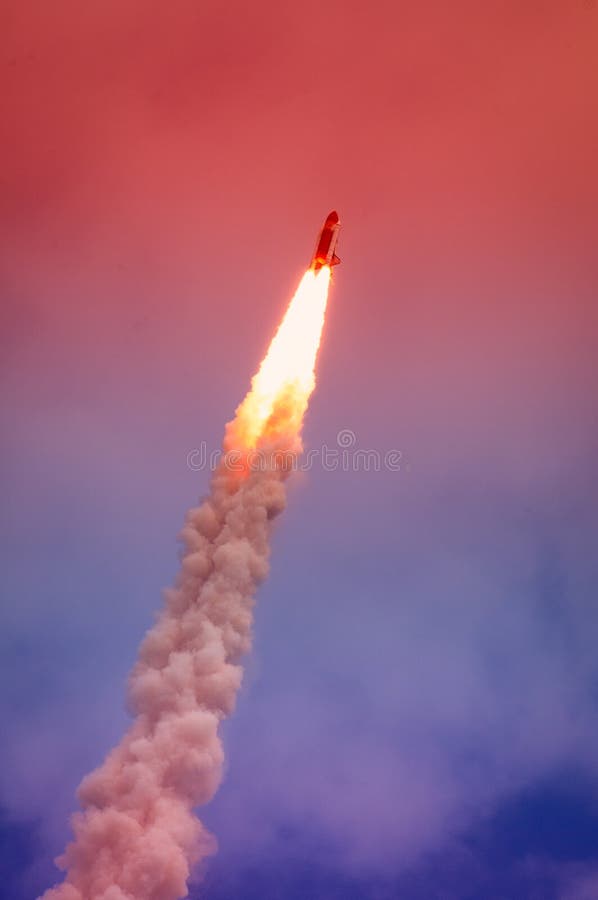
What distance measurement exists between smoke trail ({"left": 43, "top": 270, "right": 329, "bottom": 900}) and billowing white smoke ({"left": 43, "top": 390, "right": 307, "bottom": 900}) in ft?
0.24

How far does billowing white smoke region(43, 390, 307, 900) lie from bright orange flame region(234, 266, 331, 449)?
0.27 metres

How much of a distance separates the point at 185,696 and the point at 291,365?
2596 cm

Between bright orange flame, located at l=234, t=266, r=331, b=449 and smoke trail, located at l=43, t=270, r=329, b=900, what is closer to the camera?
smoke trail, located at l=43, t=270, r=329, b=900

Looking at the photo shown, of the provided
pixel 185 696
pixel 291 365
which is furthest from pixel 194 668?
pixel 291 365

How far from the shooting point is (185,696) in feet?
205

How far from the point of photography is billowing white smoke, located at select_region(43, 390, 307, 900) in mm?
59250

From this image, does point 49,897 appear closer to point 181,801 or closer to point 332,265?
point 181,801

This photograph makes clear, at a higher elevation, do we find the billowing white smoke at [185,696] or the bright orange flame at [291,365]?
the bright orange flame at [291,365]

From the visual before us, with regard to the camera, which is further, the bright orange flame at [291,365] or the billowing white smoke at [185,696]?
the bright orange flame at [291,365]

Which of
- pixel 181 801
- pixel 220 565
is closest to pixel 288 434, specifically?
pixel 220 565

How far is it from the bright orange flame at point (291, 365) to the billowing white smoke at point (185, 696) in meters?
0.27

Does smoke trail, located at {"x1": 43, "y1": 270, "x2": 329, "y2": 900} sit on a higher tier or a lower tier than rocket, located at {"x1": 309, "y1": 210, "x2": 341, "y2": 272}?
lower

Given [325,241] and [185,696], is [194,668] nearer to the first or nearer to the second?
[185,696]

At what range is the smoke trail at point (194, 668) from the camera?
195ft
